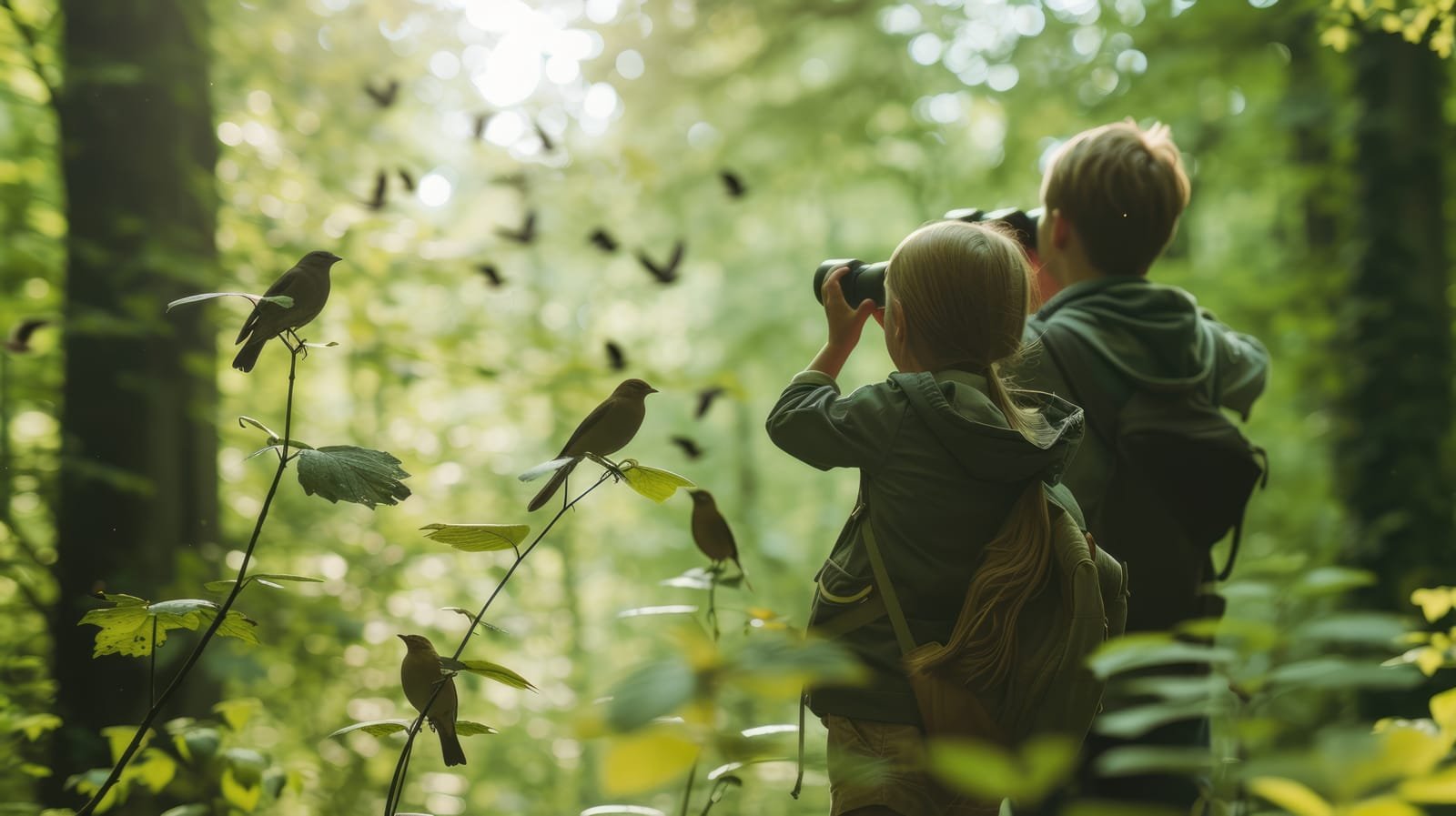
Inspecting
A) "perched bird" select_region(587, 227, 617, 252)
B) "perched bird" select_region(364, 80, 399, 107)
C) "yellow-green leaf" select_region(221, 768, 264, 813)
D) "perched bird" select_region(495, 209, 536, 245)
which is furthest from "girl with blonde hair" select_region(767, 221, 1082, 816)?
"perched bird" select_region(364, 80, 399, 107)

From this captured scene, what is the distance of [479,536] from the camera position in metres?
1.33

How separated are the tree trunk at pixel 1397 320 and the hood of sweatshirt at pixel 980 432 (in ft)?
13.1

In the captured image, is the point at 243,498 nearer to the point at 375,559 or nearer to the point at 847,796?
the point at 375,559

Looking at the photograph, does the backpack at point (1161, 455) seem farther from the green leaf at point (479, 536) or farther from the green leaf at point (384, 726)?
the green leaf at point (384, 726)

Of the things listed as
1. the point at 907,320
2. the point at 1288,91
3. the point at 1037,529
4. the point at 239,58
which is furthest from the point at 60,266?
the point at 1288,91

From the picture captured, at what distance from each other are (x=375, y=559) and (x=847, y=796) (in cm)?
494

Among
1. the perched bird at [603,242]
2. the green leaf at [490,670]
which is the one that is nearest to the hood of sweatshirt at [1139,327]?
the green leaf at [490,670]

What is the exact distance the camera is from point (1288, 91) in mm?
5699

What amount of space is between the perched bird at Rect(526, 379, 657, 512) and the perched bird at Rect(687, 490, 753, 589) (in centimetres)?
19

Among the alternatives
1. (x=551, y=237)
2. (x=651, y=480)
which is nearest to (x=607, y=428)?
(x=651, y=480)

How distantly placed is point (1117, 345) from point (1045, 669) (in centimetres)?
74

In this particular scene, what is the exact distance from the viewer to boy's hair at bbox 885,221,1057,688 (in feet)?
4.24

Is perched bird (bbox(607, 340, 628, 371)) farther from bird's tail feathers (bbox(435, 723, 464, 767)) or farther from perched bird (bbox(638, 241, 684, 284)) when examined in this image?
bird's tail feathers (bbox(435, 723, 464, 767))

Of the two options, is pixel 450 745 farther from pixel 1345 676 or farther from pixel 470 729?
pixel 1345 676
